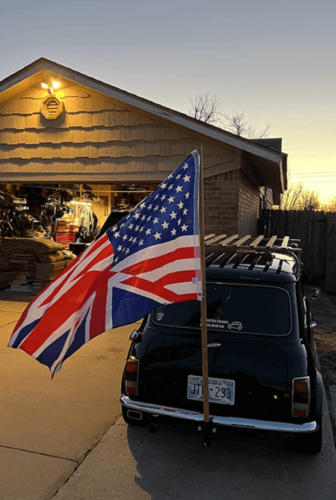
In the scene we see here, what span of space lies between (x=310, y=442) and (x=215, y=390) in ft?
3.18

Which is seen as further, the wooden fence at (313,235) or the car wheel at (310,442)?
the wooden fence at (313,235)

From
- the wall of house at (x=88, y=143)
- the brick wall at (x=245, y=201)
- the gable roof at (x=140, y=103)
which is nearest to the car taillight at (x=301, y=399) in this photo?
the gable roof at (x=140, y=103)

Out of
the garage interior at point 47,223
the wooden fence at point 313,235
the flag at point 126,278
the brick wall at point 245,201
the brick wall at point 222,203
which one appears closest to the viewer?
the flag at point 126,278

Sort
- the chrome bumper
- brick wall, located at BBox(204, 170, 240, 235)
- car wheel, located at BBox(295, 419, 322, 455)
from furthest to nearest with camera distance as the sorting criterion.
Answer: brick wall, located at BBox(204, 170, 240, 235), car wheel, located at BBox(295, 419, 322, 455), the chrome bumper

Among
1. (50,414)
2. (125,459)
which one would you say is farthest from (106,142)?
(125,459)

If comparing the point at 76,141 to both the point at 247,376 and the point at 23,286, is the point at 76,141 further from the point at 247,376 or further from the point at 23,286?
the point at 247,376

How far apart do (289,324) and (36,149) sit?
799 centimetres

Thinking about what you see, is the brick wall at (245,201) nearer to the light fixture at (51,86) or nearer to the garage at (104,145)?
the garage at (104,145)

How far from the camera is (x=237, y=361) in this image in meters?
3.46

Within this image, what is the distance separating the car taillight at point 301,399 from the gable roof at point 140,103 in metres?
5.62

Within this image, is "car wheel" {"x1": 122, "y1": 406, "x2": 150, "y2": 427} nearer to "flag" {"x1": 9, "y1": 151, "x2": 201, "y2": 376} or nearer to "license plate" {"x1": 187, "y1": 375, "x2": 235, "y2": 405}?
"license plate" {"x1": 187, "y1": 375, "x2": 235, "y2": 405}

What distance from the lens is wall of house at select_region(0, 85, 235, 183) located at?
9016 mm

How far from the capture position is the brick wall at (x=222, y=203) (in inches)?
339

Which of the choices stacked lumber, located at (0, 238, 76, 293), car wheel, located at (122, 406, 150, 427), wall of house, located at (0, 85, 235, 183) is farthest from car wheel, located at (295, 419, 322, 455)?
stacked lumber, located at (0, 238, 76, 293)
